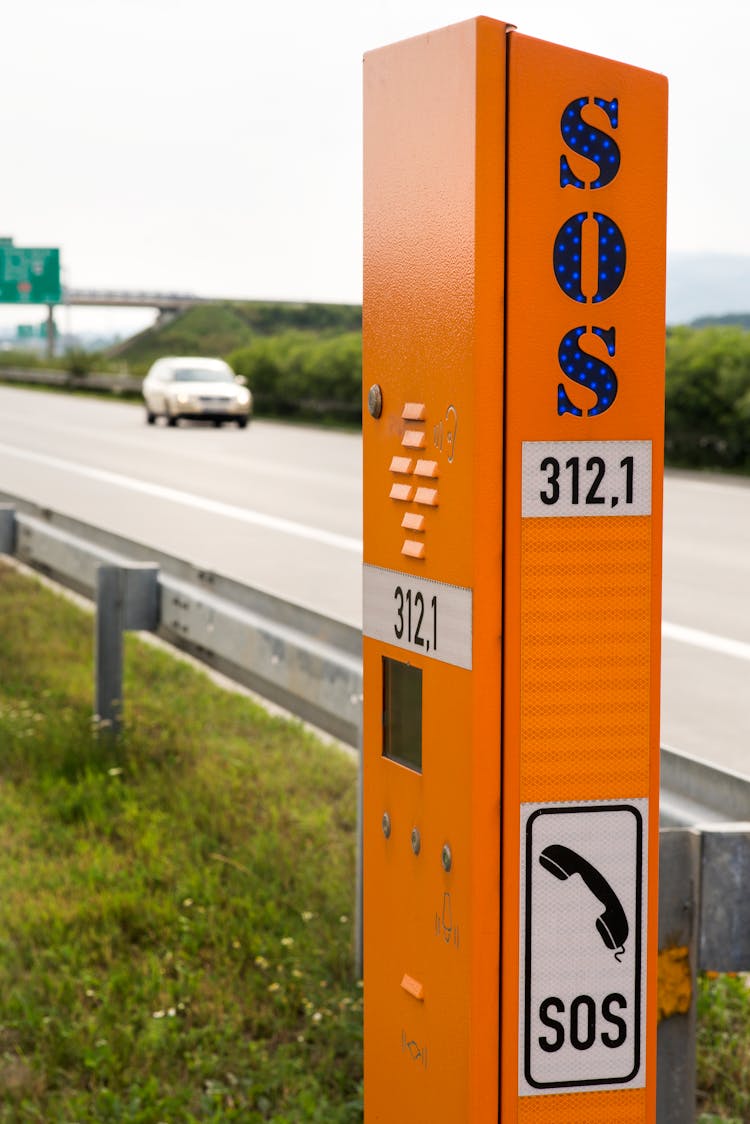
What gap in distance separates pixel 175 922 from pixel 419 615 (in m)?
2.58

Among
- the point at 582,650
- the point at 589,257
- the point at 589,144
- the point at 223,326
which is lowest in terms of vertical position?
the point at 582,650

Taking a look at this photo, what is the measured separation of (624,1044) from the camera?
2.31m

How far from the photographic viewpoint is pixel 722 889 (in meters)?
2.92

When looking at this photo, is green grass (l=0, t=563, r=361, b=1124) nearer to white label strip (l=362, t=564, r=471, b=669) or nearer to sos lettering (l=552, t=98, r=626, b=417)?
white label strip (l=362, t=564, r=471, b=669)

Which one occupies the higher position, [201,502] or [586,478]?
[586,478]

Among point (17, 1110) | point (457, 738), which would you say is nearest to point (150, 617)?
point (17, 1110)

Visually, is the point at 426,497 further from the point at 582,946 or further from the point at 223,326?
the point at 223,326

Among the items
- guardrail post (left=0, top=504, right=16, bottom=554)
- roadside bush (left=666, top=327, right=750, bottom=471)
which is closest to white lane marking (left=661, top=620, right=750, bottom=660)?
guardrail post (left=0, top=504, right=16, bottom=554)

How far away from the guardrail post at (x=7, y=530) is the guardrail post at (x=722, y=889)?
20.8 ft

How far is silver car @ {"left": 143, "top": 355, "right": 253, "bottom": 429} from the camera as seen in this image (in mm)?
34156

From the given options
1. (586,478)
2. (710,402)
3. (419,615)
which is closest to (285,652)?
(419,615)

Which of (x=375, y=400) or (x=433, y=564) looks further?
(x=375, y=400)

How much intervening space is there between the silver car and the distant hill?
6503 cm

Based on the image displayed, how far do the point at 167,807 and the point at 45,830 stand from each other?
0.44m
